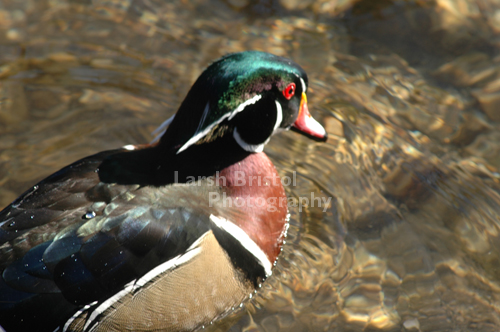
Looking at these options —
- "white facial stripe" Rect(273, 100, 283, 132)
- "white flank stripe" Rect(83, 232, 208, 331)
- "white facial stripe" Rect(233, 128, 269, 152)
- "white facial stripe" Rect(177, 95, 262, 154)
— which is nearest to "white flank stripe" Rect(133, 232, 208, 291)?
"white flank stripe" Rect(83, 232, 208, 331)

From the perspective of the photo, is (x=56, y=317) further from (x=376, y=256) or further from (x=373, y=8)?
(x=373, y=8)

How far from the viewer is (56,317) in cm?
275

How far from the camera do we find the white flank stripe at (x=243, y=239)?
10.4ft

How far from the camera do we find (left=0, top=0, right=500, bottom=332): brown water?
11.9 ft

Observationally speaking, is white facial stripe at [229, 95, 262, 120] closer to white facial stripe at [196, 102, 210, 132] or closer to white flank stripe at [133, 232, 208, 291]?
white facial stripe at [196, 102, 210, 132]

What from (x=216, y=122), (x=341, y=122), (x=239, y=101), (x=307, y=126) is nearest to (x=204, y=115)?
(x=216, y=122)

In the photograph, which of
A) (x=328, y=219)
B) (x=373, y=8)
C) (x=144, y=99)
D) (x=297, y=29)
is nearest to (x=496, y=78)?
(x=373, y=8)

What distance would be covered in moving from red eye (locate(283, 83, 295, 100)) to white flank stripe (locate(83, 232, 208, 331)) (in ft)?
3.29

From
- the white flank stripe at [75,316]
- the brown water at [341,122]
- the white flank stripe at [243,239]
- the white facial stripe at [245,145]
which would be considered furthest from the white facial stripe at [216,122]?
the brown water at [341,122]

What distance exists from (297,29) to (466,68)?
161 cm

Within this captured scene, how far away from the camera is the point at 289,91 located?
3213mm

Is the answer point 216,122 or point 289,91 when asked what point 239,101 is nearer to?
point 216,122

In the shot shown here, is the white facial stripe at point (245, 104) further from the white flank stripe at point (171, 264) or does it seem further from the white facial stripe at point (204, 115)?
the white flank stripe at point (171, 264)

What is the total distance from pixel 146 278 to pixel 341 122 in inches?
90.7
